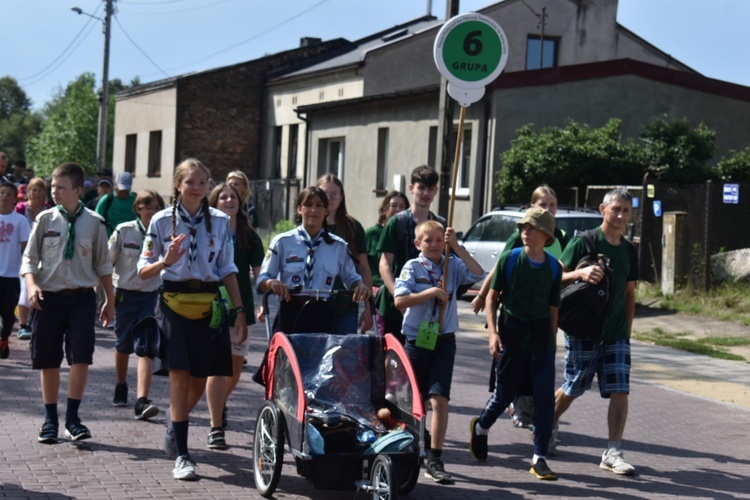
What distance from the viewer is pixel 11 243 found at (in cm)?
1170

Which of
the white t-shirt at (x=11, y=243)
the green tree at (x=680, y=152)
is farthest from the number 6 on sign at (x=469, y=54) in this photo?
the green tree at (x=680, y=152)

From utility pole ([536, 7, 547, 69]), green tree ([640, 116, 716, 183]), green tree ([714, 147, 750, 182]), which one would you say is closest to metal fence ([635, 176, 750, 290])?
green tree ([640, 116, 716, 183])

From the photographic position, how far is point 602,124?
26.6 meters

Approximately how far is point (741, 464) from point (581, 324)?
1.79 m

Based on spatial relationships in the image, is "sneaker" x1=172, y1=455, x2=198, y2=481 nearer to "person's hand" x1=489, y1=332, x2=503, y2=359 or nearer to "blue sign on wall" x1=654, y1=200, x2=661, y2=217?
"person's hand" x1=489, y1=332, x2=503, y2=359

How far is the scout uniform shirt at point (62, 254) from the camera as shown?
7.68m

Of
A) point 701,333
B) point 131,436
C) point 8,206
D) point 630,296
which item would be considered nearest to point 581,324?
point 630,296

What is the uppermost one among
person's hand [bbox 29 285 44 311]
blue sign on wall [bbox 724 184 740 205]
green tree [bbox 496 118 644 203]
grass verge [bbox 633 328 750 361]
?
green tree [bbox 496 118 644 203]

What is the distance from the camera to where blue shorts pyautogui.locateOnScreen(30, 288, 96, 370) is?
764 cm

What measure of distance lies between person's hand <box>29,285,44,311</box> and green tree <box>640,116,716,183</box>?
1813cm

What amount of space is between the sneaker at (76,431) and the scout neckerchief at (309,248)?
6.08 feet

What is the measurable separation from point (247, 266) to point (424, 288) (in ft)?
4.76

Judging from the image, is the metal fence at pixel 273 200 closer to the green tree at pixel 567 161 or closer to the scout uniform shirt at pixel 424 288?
the green tree at pixel 567 161

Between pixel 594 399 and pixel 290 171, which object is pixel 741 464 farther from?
pixel 290 171
